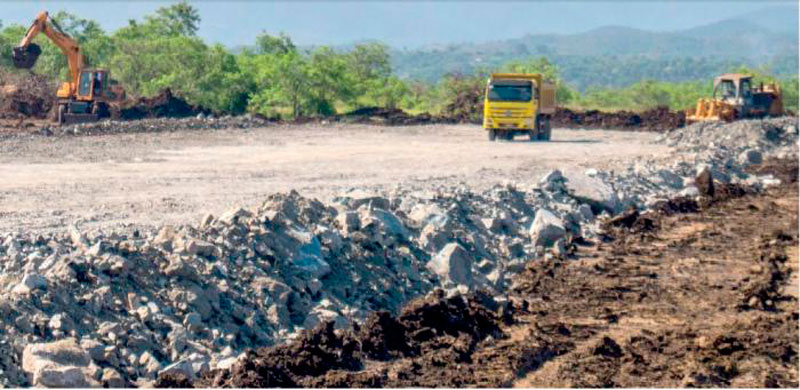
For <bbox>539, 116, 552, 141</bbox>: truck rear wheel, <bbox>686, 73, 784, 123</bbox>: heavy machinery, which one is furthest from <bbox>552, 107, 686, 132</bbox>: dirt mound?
<bbox>539, 116, 552, 141</bbox>: truck rear wheel

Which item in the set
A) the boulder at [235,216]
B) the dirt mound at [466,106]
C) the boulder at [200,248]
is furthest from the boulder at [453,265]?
the dirt mound at [466,106]

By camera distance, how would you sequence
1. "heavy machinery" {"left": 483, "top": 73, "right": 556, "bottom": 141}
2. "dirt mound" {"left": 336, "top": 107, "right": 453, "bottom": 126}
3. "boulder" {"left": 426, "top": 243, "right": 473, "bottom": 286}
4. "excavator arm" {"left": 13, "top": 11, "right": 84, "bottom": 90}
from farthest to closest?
"dirt mound" {"left": 336, "top": 107, "right": 453, "bottom": 126}, "excavator arm" {"left": 13, "top": 11, "right": 84, "bottom": 90}, "heavy machinery" {"left": 483, "top": 73, "right": 556, "bottom": 141}, "boulder" {"left": 426, "top": 243, "right": 473, "bottom": 286}

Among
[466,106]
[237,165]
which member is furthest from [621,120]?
[237,165]

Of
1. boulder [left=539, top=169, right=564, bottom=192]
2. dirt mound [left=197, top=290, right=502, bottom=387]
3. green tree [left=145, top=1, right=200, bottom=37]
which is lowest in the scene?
dirt mound [left=197, top=290, right=502, bottom=387]

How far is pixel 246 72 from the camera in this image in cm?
4628

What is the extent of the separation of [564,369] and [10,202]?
9172mm

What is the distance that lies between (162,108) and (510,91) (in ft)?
36.9

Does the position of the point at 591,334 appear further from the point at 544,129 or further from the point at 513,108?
the point at 544,129

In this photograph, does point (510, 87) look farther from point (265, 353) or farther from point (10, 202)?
point (265, 353)

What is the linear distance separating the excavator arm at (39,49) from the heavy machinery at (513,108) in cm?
1182

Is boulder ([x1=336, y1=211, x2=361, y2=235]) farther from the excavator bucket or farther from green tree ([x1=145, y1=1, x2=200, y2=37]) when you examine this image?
green tree ([x1=145, y1=1, x2=200, y2=37])

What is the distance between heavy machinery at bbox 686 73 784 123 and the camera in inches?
1658

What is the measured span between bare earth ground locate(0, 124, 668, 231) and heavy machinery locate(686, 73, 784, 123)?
168 inches

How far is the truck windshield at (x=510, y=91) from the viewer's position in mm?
34625
